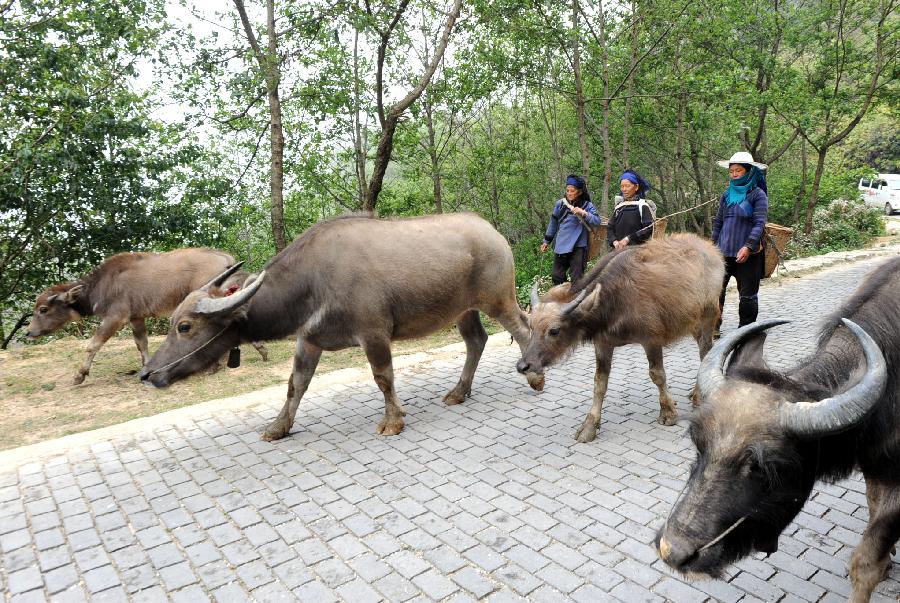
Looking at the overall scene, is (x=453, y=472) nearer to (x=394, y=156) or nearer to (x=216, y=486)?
(x=216, y=486)

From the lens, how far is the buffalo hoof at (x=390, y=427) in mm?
5480

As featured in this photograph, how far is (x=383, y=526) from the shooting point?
3936 millimetres

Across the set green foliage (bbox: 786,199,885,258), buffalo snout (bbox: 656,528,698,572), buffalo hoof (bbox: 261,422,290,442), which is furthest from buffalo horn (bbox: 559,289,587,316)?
green foliage (bbox: 786,199,885,258)

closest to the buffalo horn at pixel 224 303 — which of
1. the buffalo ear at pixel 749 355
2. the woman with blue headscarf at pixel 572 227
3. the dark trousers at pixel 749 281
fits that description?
the buffalo ear at pixel 749 355

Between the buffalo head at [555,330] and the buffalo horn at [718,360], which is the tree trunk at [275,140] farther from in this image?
the buffalo horn at [718,360]

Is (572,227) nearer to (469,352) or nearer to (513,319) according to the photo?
(513,319)

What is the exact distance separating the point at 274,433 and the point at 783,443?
441cm

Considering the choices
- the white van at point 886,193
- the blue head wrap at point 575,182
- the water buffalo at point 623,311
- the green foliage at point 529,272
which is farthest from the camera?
the white van at point 886,193

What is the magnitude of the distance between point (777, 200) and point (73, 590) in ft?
81.0

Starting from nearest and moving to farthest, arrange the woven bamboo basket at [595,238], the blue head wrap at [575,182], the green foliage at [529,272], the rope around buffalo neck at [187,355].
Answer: the rope around buffalo neck at [187,355] → the blue head wrap at [575,182] → the woven bamboo basket at [595,238] → the green foliage at [529,272]

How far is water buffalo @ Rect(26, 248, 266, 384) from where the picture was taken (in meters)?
7.95

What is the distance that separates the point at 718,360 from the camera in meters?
2.78

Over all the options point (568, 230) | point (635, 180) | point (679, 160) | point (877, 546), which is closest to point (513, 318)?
point (568, 230)

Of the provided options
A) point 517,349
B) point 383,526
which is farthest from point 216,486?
point 517,349
